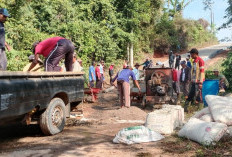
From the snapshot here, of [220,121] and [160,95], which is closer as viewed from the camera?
[220,121]

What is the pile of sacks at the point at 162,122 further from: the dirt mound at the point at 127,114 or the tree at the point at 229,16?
the tree at the point at 229,16

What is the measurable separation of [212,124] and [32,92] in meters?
2.99

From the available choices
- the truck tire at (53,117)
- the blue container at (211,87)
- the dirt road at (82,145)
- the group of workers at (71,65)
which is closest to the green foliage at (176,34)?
the group of workers at (71,65)

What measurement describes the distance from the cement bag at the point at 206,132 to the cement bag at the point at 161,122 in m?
0.48

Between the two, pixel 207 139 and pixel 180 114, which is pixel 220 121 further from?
pixel 180 114

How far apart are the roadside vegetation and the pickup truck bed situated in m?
5.76

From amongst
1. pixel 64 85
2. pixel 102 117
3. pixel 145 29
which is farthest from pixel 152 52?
pixel 64 85

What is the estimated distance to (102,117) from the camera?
309 inches

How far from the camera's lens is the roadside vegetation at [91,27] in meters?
12.7

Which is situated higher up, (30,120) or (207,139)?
(30,120)

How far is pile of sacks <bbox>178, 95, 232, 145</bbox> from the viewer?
453cm

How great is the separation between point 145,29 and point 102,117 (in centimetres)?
2553

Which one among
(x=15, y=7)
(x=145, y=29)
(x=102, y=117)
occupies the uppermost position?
(x=145, y=29)

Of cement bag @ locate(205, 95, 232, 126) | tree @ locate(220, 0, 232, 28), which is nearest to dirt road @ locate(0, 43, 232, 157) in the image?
cement bag @ locate(205, 95, 232, 126)
